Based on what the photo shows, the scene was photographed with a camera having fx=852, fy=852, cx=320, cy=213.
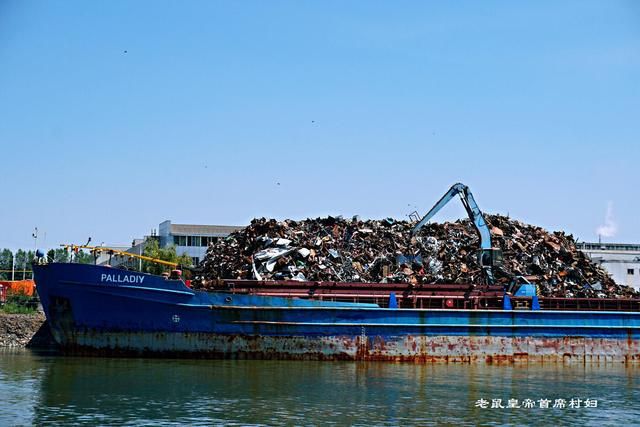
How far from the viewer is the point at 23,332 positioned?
3788 centimetres

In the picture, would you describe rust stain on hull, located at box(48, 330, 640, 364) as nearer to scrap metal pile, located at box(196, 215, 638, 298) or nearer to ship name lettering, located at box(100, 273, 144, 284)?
ship name lettering, located at box(100, 273, 144, 284)

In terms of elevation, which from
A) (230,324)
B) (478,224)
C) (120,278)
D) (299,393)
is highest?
(478,224)

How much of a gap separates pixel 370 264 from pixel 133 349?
10.6m

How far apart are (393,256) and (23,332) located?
54.9 feet

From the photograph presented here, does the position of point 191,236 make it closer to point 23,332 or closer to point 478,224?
point 23,332

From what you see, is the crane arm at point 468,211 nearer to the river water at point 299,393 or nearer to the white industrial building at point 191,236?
the river water at point 299,393

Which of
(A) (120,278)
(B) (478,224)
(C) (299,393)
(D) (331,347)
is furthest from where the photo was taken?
(B) (478,224)

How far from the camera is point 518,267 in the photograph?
37.0 metres

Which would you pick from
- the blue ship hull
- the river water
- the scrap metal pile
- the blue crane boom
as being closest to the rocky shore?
the blue ship hull

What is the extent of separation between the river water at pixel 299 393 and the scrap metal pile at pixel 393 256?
17.3 ft

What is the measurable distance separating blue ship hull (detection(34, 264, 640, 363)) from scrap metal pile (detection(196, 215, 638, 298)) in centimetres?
213

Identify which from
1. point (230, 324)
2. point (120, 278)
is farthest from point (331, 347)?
point (120, 278)

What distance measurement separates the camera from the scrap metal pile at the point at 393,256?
34.2 meters

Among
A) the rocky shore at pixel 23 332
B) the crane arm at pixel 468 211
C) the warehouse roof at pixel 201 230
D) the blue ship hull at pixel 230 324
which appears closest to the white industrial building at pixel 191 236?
the warehouse roof at pixel 201 230
